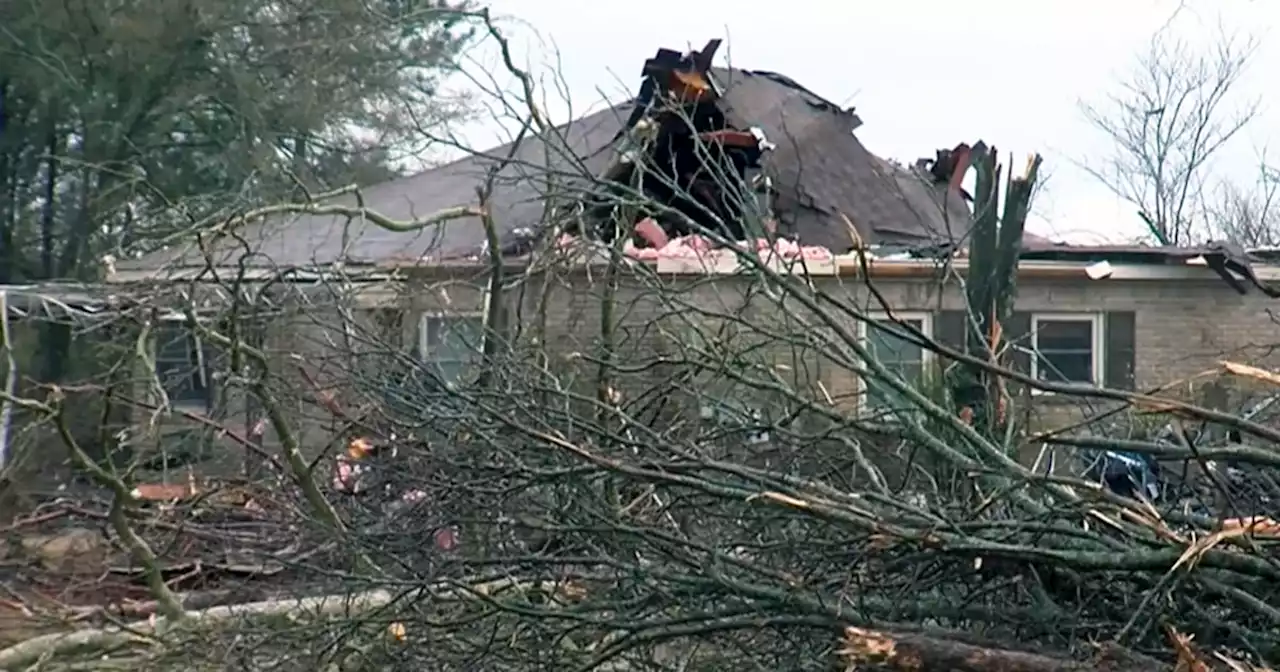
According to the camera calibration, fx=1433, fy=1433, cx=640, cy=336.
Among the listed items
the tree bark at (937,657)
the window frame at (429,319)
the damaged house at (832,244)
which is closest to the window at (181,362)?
the damaged house at (832,244)

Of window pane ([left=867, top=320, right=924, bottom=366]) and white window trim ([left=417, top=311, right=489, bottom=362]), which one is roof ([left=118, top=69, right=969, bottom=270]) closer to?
window pane ([left=867, top=320, right=924, bottom=366])

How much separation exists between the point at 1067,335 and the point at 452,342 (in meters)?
5.98

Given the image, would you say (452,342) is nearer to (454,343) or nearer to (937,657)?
(454,343)

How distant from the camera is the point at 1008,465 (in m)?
3.50

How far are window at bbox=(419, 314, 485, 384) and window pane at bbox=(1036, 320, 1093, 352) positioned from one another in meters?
5.49

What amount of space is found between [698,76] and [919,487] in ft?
23.2

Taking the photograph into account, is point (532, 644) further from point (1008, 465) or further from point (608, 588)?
point (1008, 465)

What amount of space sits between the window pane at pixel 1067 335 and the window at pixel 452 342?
5.49 meters

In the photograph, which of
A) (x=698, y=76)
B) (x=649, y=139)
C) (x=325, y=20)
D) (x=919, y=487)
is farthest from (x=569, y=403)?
(x=325, y=20)

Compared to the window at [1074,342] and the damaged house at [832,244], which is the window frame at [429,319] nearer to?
the damaged house at [832,244]

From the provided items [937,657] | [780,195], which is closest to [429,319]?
[780,195]

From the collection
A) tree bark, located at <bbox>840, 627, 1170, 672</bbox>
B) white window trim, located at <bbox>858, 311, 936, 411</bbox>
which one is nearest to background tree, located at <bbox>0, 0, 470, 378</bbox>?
white window trim, located at <bbox>858, 311, 936, 411</bbox>

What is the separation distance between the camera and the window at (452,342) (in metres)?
5.69

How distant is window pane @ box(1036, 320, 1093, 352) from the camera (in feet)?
38.9
